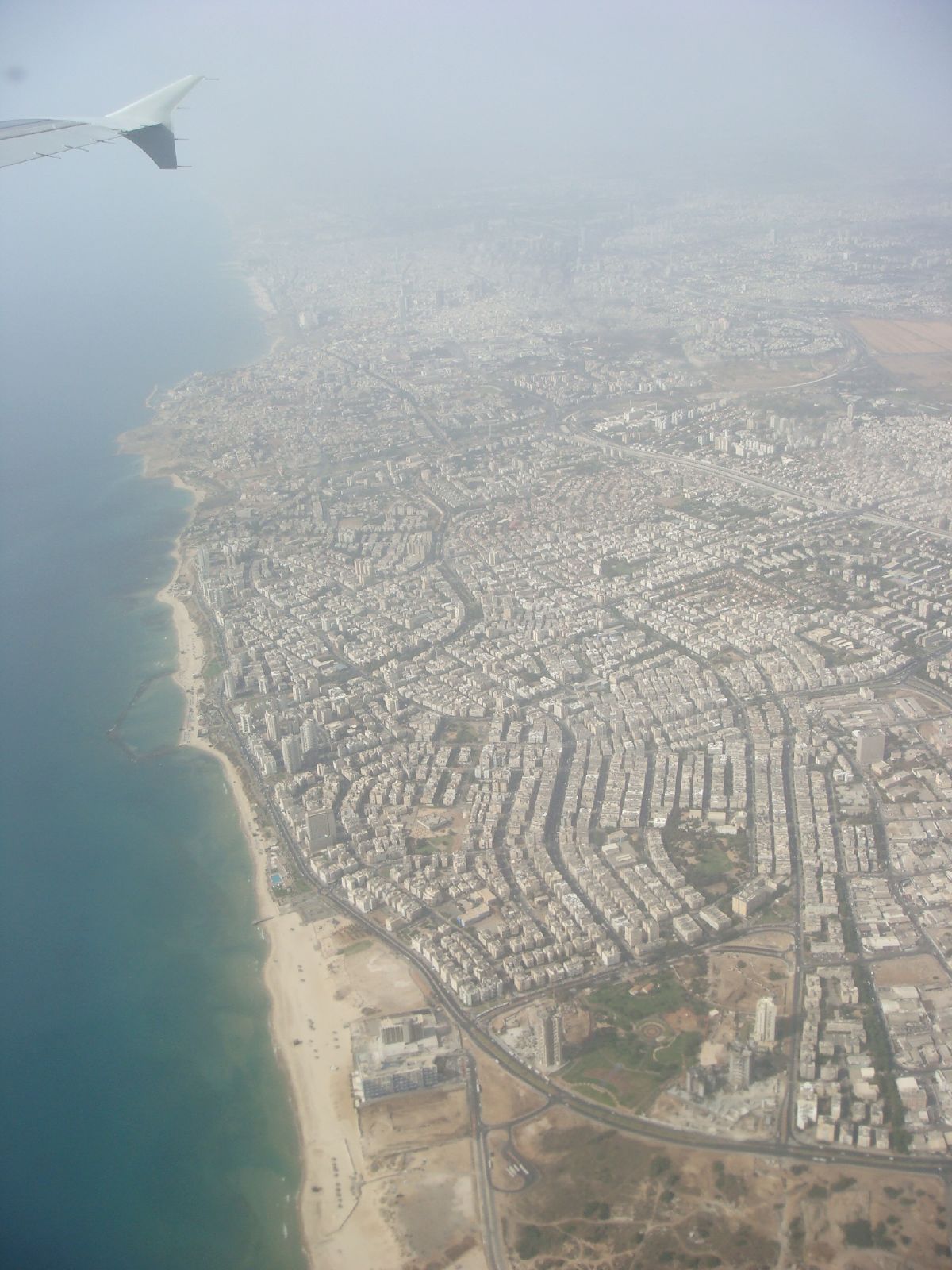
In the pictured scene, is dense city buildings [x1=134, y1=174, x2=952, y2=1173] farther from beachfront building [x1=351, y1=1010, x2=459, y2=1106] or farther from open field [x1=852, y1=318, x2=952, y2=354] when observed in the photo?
open field [x1=852, y1=318, x2=952, y2=354]

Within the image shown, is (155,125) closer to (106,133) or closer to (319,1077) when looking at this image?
(106,133)

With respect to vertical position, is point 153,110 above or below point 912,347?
above

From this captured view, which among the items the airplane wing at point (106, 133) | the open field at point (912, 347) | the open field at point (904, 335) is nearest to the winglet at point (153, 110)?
the airplane wing at point (106, 133)

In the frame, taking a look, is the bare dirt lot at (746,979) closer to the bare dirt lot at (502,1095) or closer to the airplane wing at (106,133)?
the bare dirt lot at (502,1095)

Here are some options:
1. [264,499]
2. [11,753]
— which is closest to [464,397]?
[264,499]


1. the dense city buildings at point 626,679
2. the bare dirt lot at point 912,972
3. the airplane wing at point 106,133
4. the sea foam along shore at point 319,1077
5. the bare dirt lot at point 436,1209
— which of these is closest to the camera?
the airplane wing at point 106,133

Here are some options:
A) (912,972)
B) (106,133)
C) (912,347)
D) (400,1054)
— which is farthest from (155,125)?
(912,347)

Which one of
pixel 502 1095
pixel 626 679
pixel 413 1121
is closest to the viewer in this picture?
pixel 413 1121
